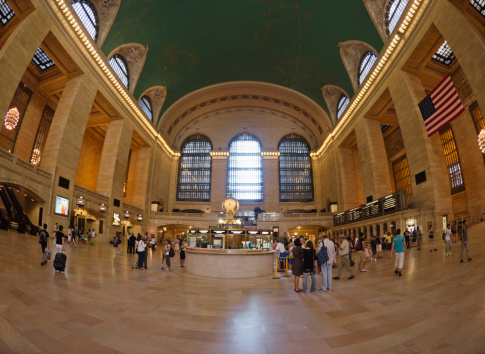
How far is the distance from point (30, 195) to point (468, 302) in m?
18.2

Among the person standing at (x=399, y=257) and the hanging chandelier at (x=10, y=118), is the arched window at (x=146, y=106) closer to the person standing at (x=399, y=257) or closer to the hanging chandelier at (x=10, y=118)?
the hanging chandelier at (x=10, y=118)

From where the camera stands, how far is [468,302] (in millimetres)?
3947

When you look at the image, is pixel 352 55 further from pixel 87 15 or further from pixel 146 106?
pixel 146 106

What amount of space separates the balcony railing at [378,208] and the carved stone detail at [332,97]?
1064 cm

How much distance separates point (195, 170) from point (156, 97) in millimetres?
11432

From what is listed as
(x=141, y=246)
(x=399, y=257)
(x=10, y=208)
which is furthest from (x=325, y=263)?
(x=10, y=208)

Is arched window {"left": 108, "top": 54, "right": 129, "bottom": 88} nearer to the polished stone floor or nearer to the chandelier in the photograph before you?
the chandelier

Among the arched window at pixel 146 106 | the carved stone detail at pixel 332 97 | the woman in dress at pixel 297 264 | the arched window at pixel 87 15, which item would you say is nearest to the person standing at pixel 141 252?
the woman in dress at pixel 297 264

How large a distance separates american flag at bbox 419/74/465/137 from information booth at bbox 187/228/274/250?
10252mm

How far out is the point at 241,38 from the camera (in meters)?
25.4

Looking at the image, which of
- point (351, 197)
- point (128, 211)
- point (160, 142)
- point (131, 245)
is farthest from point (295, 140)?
point (131, 245)

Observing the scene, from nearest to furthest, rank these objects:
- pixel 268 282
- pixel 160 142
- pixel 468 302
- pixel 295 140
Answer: pixel 468 302 < pixel 268 282 < pixel 160 142 < pixel 295 140

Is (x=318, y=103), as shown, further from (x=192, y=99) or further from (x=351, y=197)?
(x=192, y=99)

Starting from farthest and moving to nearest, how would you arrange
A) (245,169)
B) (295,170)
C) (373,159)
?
(245,169) → (295,170) → (373,159)
